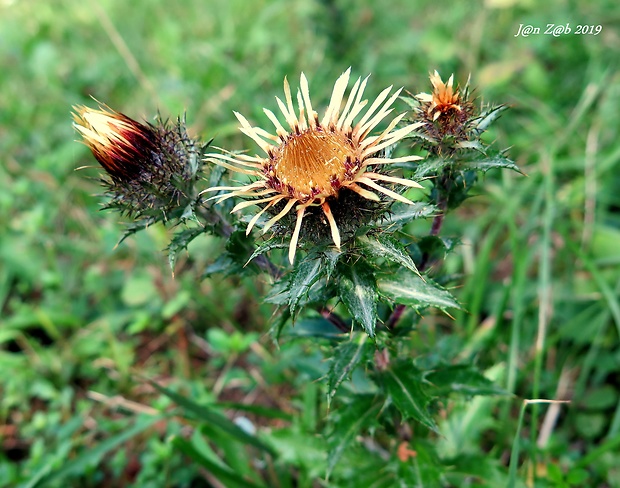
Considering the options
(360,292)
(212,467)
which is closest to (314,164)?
(360,292)

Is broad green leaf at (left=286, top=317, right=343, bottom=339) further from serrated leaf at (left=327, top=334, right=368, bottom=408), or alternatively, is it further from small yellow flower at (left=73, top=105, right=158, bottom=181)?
small yellow flower at (left=73, top=105, right=158, bottom=181)

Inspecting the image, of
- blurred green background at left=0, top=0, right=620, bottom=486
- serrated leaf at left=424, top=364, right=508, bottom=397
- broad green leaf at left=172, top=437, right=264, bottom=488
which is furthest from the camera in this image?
blurred green background at left=0, top=0, right=620, bottom=486

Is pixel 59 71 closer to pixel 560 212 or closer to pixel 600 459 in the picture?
pixel 560 212

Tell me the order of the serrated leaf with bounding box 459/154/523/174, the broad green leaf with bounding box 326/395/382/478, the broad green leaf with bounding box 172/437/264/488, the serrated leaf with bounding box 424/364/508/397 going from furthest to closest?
the broad green leaf with bounding box 172/437/264/488 → the serrated leaf with bounding box 424/364/508/397 → the broad green leaf with bounding box 326/395/382/478 → the serrated leaf with bounding box 459/154/523/174

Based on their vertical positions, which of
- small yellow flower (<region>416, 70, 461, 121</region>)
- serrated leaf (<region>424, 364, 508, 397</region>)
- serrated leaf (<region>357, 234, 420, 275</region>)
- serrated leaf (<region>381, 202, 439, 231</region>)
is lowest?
serrated leaf (<region>424, 364, 508, 397</region>)

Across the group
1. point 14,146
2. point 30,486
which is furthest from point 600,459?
point 14,146

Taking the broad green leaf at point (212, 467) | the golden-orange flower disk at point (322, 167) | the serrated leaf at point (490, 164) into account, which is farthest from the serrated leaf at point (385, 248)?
the broad green leaf at point (212, 467)

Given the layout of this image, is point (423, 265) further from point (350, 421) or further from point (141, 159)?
point (141, 159)

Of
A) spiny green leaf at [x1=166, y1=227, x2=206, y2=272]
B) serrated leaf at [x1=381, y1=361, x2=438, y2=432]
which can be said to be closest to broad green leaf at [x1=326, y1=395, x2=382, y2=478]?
serrated leaf at [x1=381, y1=361, x2=438, y2=432]
